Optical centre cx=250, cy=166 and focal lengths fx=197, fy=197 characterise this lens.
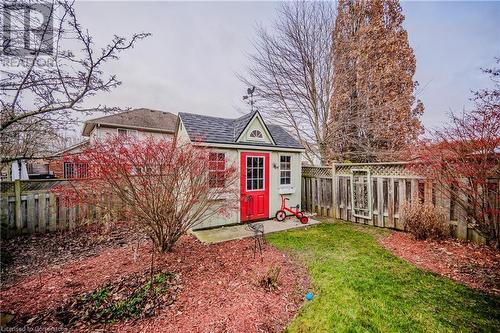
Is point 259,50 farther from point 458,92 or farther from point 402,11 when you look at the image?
point 458,92

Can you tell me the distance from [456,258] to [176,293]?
560 cm

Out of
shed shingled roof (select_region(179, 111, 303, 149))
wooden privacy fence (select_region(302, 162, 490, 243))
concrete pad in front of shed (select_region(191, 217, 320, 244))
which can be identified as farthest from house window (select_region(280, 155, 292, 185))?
concrete pad in front of shed (select_region(191, 217, 320, 244))

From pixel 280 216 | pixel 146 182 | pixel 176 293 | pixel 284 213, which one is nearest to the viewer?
pixel 176 293

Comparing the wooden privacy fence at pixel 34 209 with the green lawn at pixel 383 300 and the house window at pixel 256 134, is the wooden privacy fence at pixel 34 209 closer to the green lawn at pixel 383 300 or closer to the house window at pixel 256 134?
the house window at pixel 256 134

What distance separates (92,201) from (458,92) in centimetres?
1395

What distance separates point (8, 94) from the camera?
→ 359 cm

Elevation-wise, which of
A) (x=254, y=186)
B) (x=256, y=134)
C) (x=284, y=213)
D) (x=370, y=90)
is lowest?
(x=284, y=213)

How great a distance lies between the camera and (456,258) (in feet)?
13.6

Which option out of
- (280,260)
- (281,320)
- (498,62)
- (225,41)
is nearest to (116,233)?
(280,260)

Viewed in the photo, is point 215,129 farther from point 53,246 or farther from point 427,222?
point 427,222

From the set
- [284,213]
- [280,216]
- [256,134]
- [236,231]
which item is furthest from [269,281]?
[256,134]

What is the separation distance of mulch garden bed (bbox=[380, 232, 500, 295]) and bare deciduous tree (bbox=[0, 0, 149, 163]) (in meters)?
7.44

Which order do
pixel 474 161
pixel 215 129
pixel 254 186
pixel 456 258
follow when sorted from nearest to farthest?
1. pixel 456 258
2. pixel 474 161
3. pixel 215 129
4. pixel 254 186

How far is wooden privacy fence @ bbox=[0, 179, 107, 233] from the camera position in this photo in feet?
18.5
